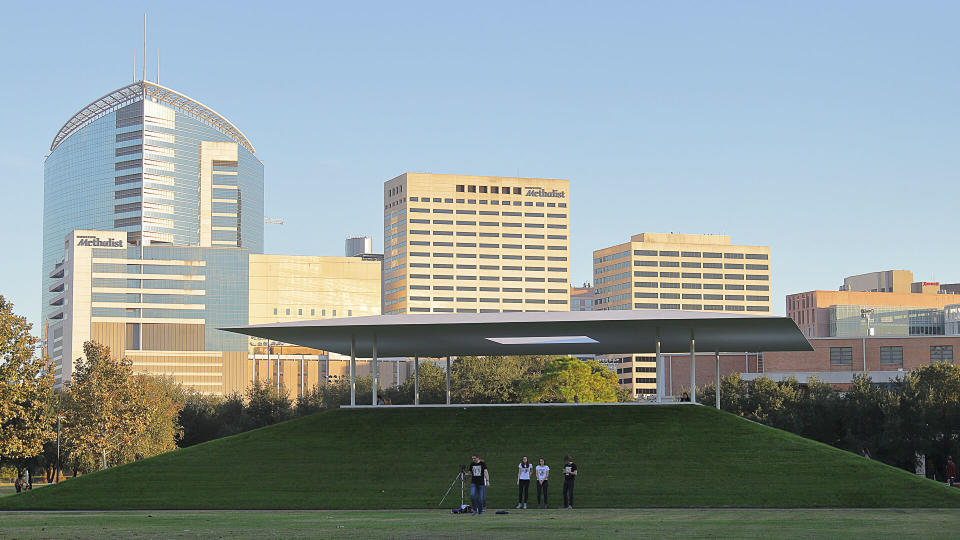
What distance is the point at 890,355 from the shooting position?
4124 inches

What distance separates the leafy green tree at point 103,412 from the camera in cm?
6581

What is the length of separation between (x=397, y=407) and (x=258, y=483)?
8.44 meters

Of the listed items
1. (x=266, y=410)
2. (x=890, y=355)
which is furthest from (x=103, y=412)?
(x=890, y=355)

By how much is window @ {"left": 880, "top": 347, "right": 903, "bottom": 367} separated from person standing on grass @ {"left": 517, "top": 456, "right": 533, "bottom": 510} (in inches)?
3242

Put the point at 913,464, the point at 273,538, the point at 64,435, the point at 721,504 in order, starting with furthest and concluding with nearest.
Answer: the point at 64,435 < the point at 913,464 < the point at 721,504 < the point at 273,538

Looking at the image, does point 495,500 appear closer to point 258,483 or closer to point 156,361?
point 258,483

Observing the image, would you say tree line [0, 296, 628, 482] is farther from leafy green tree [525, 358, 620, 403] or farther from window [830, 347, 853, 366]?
window [830, 347, 853, 366]

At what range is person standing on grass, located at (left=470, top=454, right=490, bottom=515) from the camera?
28484mm

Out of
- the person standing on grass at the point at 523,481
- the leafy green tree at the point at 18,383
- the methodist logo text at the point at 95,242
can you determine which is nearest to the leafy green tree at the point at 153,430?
the leafy green tree at the point at 18,383

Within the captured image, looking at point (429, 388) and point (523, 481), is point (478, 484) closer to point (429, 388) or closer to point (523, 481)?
point (523, 481)

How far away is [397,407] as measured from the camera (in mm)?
42219

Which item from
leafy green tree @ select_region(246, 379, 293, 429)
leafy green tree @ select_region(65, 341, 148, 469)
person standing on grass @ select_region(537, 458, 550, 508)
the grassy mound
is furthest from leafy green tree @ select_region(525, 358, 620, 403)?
person standing on grass @ select_region(537, 458, 550, 508)

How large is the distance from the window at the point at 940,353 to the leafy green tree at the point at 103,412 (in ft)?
243

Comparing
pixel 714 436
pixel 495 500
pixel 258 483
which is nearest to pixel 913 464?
pixel 714 436
